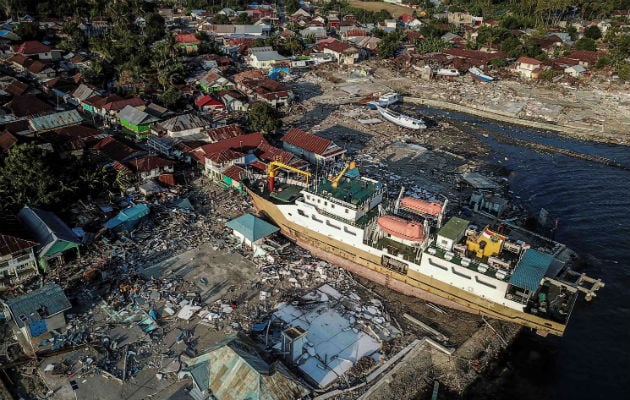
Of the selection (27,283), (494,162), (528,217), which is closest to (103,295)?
(27,283)

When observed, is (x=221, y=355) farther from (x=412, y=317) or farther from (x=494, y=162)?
(x=494, y=162)

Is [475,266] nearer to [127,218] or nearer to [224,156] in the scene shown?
[224,156]

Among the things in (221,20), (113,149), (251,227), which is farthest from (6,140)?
(221,20)

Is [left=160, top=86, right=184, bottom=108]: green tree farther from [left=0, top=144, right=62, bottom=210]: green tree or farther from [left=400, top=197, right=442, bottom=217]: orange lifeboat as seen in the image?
[left=400, top=197, right=442, bottom=217]: orange lifeboat

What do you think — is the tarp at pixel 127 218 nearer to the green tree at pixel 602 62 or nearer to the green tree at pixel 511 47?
the green tree at pixel 511 47

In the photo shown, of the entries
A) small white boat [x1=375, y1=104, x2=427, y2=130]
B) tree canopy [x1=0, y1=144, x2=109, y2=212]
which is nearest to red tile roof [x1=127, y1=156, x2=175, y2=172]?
tree canopy [x1=0, y1=144, x2=109, y2=212]

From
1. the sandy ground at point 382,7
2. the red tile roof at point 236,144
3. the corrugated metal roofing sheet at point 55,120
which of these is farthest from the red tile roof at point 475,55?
the corrugated metal roofing sheet at point 55,120
